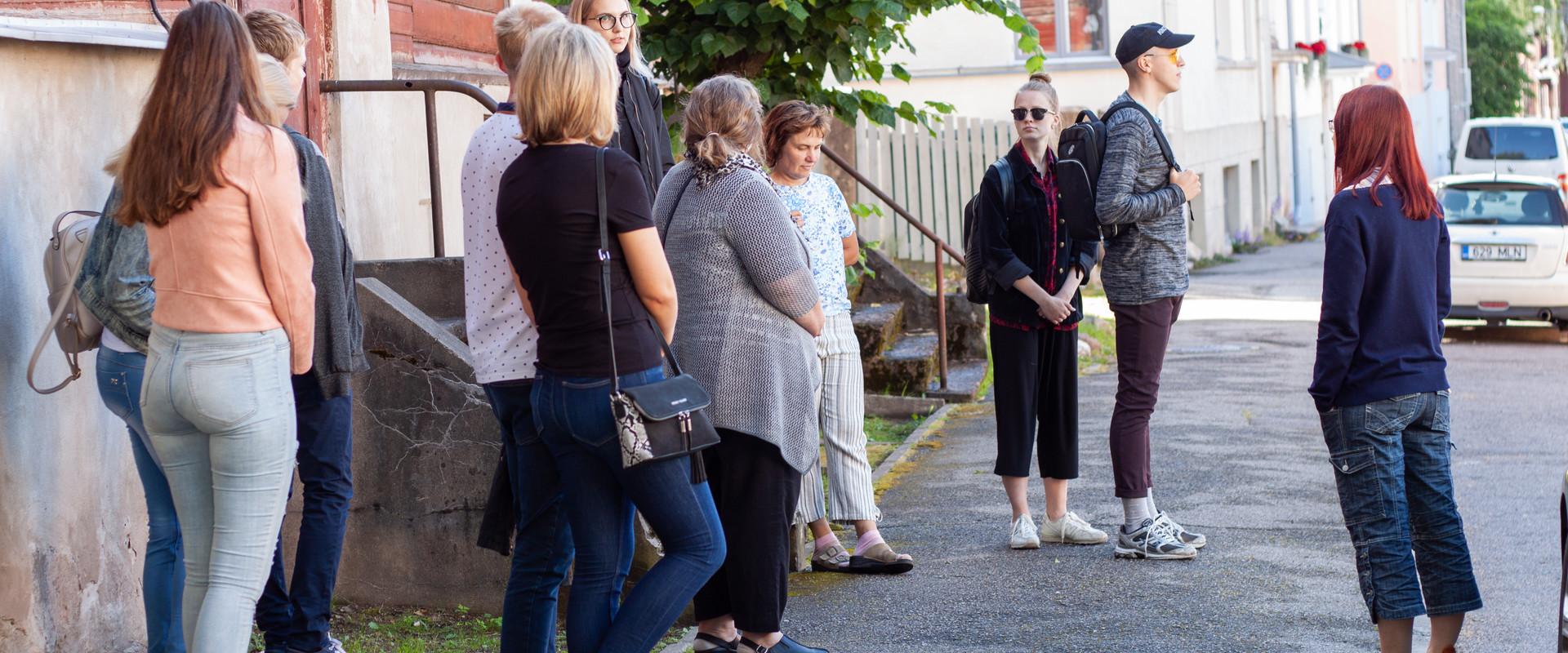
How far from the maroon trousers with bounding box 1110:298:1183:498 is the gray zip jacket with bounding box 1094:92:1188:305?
58 millimetres

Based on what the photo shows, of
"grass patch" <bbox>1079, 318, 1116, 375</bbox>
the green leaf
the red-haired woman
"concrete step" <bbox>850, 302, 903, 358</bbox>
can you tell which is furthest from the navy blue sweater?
"grass patch" <bbox>1079, 318, 1116, 375</bbox>

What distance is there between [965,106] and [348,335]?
16.6 m

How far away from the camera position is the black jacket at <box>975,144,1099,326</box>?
6438mm

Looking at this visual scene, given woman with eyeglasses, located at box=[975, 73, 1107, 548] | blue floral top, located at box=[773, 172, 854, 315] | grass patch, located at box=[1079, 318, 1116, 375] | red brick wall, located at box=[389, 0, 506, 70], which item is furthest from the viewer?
grass patch, located at box=[1079, 318, 1116, 375]

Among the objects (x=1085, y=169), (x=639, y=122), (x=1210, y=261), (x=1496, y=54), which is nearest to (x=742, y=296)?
(x=639, y=122)

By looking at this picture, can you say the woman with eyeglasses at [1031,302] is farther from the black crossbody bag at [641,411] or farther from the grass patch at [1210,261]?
the grass patch at [1210,261]

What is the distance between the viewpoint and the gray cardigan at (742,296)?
4.56 m

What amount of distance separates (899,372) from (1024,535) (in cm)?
428

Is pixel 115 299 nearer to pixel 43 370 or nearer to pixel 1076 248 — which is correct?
pixel 43 370

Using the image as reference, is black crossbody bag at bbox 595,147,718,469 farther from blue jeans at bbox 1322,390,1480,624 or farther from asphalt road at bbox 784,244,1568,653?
blue jeans at bbox 1322,390,1480,624

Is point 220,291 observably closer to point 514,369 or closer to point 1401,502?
point 514,369

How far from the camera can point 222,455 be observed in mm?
3752

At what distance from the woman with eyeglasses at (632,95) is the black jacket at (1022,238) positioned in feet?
4.63

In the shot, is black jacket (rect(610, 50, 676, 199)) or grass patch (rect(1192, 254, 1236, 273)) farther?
grass patch (rect(1192, 254, 1236, 273))
